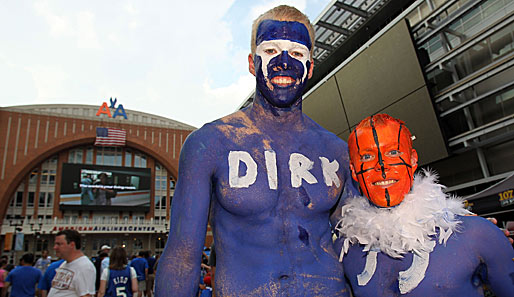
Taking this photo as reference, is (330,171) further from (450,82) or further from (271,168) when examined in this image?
(450,82)

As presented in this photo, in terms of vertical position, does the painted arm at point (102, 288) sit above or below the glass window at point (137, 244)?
below

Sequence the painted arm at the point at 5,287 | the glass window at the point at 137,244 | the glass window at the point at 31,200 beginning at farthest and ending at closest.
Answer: the glass window at the point at 137,244 < the glass window at the point at 31,200 < the painted arm at the point at 5,287

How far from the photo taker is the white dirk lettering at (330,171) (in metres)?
1.69

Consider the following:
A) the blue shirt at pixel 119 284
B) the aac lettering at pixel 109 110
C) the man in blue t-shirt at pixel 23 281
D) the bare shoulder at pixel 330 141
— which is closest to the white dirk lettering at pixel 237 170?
the bare shoulder at pixel 330 141

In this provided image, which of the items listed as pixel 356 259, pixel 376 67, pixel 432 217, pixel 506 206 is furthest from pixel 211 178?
pixel 376 67

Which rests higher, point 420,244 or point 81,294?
point 420,244

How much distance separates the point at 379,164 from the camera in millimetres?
1598

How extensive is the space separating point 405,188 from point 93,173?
3810cm

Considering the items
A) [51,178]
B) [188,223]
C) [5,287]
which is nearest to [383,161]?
[188,223]

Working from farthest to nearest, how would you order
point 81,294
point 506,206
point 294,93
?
1. point 506,206
2. point 81,294
3. point 294,93

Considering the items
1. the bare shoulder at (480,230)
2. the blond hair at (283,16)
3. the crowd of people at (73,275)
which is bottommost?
the crowd of people at (73,275)

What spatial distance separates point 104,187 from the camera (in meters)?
35.9

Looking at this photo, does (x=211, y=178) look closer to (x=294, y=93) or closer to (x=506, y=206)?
(x=294, y=93)

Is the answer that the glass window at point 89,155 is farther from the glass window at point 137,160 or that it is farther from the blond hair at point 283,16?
the blond hair at point 283,16
